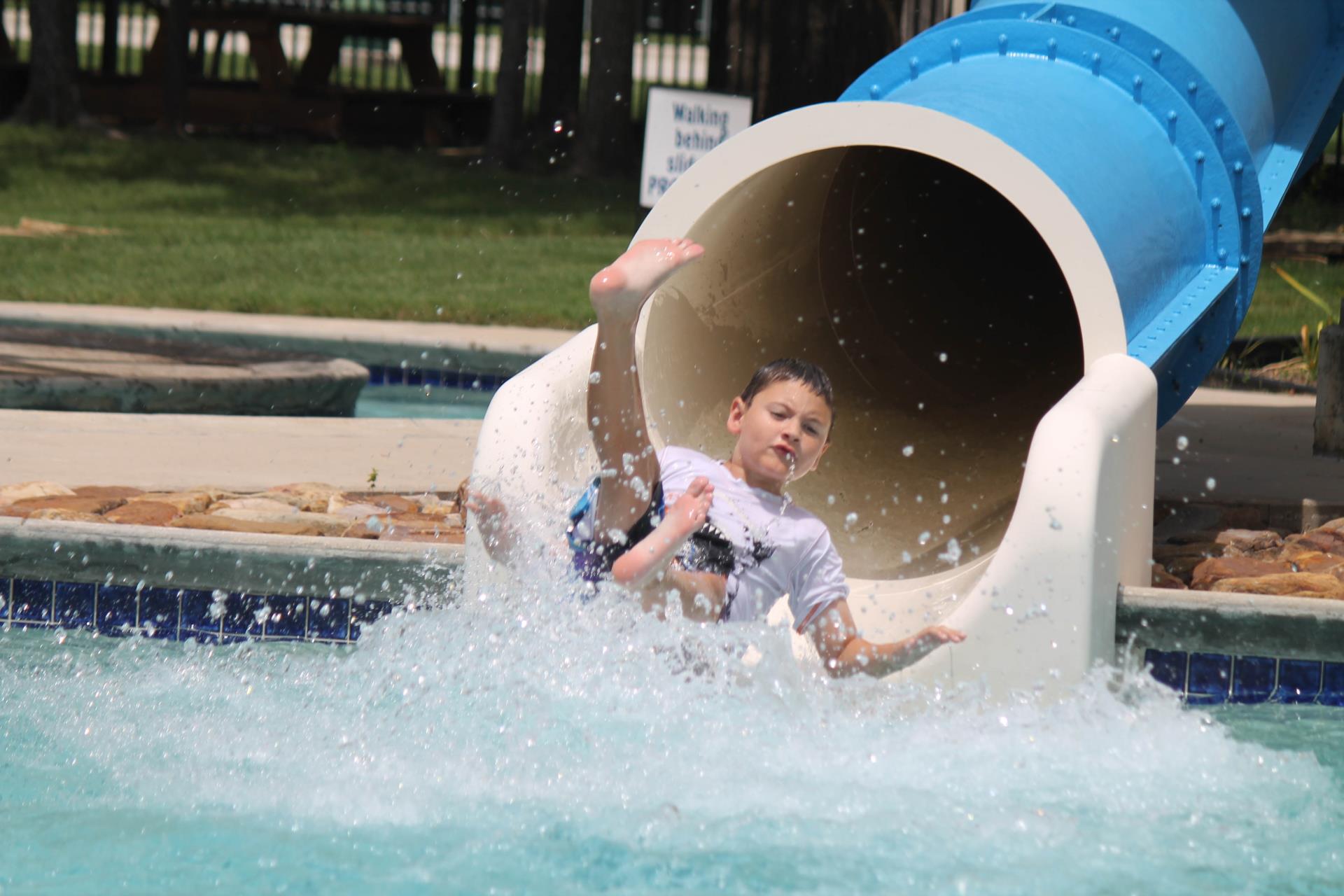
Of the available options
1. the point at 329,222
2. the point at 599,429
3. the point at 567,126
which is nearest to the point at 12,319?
the point at 329,222

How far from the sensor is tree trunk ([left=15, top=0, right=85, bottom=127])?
17328 millimetres

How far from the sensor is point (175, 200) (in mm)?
15203

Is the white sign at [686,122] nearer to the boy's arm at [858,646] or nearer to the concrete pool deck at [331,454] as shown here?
the concrete pool deck at [331,454]

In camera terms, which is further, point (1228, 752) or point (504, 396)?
point (504, 396)

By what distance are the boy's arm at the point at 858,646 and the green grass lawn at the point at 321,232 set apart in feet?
20.7

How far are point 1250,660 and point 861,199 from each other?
234 centimetres

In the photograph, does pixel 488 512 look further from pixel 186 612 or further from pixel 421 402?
pixel 421 402

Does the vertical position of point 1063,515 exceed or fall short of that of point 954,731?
it exceeds it

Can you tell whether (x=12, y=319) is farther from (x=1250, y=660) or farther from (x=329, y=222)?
(x=1250, y=660)

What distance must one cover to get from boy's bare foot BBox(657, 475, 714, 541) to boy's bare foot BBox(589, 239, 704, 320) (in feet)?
1.35

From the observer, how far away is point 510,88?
57.3 feet

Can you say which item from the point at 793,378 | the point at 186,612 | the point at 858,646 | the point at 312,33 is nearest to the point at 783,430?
the point at 793,378

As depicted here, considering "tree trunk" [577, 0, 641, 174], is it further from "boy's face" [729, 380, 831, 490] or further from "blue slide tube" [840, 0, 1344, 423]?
"boy's face" [729, 380, 831, 490]

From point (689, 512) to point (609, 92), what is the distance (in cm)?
1325
